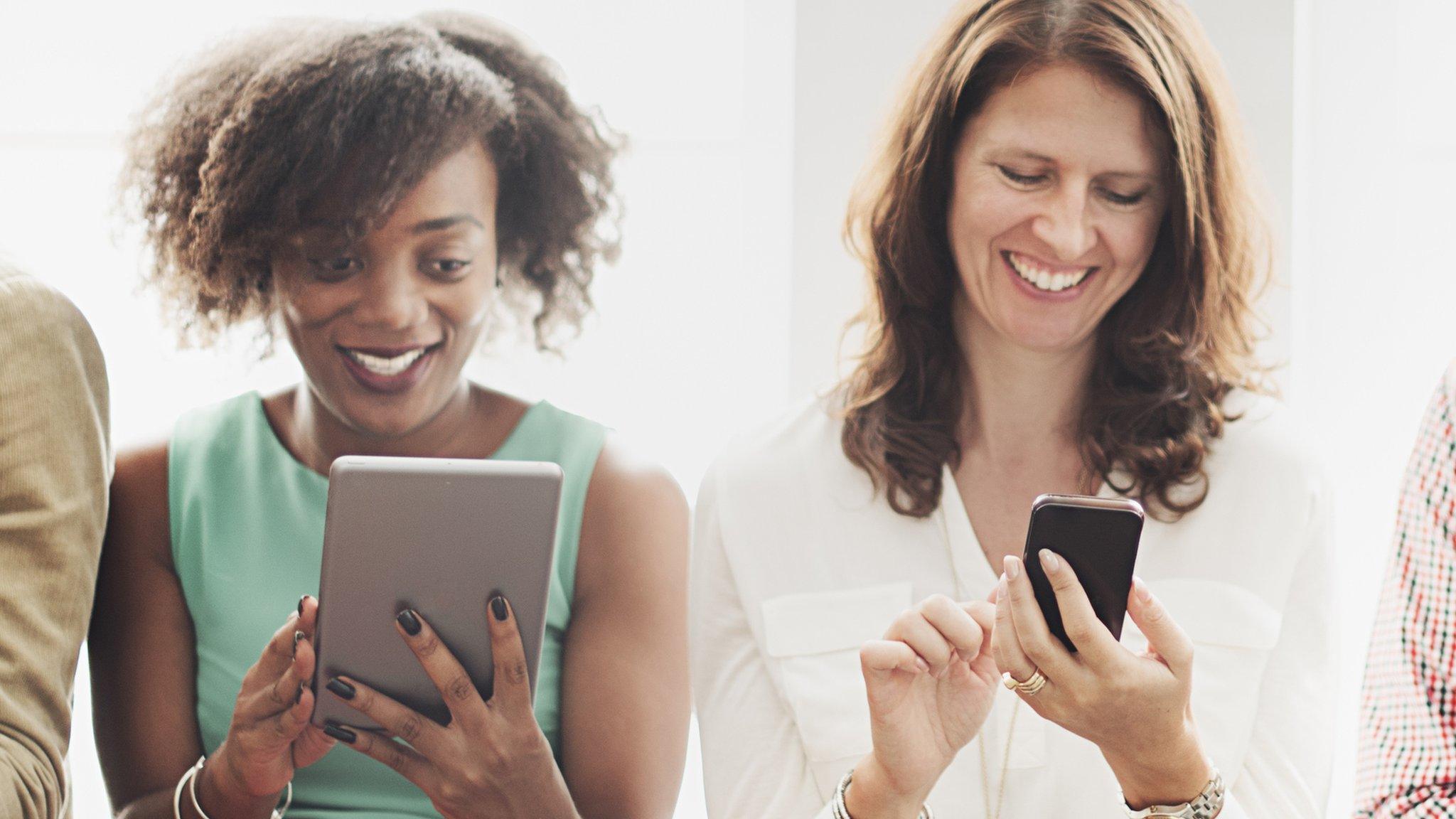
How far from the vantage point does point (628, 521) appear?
173cm

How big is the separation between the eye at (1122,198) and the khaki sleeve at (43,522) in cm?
120

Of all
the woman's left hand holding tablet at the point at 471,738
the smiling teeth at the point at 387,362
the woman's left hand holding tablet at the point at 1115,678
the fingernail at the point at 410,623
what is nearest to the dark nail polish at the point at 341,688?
the woman's left hand holding tablet at the point at 471,738

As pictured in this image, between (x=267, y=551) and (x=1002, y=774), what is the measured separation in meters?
0.95

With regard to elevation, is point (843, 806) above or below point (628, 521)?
below

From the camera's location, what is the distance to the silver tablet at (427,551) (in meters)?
1.44

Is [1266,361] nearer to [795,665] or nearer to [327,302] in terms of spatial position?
[795,665]

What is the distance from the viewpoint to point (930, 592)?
158 cm

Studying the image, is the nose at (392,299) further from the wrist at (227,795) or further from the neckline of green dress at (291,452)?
the wrist at (227,795)

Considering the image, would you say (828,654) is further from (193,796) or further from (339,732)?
(193,796)

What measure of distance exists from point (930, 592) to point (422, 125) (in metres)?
0.85

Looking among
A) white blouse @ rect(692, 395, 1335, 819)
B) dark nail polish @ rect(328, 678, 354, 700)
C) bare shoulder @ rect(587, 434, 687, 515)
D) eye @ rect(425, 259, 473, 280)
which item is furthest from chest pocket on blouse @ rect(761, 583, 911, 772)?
eye @ rect(425, 259, 473, 280)

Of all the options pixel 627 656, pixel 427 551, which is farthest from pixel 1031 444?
pixel 427 551

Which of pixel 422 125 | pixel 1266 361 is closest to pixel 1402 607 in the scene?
pixel 1266 361

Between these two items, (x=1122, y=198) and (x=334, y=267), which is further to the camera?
(x=334, y=267)
